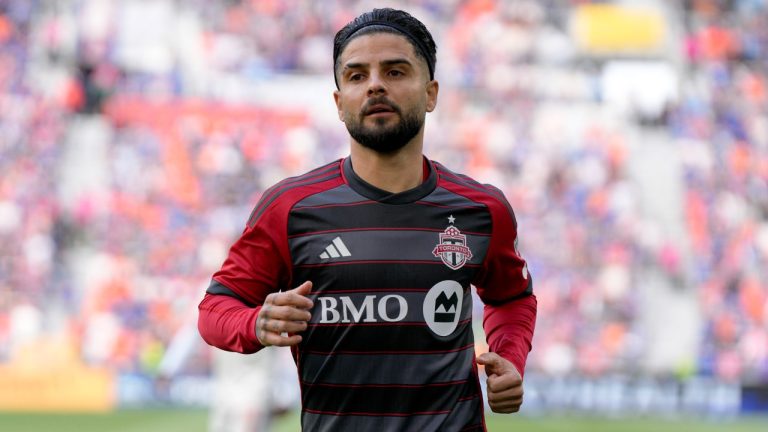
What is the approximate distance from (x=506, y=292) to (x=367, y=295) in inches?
20.1

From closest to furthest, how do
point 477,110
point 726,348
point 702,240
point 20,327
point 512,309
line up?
point 512,309, point 20,327, point 726,348, point 702,240, point 477,110

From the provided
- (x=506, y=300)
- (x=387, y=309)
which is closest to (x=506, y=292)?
(x=506, y=300)

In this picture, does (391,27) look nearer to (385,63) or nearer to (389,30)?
(389,30)

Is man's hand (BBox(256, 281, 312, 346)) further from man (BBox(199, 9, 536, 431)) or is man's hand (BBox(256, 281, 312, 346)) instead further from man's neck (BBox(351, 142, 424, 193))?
man's neck (BBox(351, 142, 424, 193))

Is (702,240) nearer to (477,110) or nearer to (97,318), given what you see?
(477,110)

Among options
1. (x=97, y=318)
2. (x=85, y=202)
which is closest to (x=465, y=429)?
(x=97, y=318)

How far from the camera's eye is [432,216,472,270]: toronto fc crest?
8.34 feet

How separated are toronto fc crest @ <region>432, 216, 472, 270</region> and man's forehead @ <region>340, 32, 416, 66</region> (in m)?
0.44

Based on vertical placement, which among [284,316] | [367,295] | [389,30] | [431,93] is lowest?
[284,316]

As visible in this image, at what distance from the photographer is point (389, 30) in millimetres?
2570

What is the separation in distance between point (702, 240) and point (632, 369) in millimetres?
2535

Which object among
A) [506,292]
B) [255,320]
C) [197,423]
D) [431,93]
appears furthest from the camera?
[197,423]

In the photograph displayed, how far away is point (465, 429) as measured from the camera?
2.52 meters

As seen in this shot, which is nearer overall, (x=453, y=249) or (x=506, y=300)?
(x=453, y=249)
